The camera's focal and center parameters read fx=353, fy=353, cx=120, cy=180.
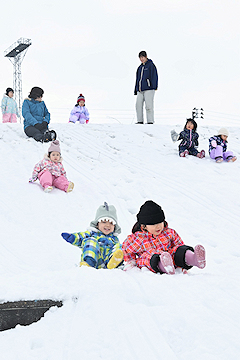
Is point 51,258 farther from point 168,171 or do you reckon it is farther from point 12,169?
point 168,171

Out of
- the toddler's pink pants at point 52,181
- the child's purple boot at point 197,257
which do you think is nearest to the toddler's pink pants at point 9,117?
the toddler's pink pants at point 52,181

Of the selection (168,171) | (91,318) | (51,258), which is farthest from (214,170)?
(91,318)

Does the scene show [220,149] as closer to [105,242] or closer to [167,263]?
[105,242]

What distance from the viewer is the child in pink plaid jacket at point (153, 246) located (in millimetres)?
2652

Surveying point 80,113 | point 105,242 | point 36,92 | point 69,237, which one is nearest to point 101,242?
point 105,242

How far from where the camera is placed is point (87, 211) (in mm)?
4625

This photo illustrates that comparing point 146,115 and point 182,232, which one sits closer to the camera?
point 182,232

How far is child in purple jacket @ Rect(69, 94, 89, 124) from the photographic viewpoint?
1138cm

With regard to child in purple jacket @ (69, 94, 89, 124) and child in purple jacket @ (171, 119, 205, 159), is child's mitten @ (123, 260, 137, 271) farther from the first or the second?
child in purple jacket @ (69, 94, 89, 124)

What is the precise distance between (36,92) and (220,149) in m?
4.04

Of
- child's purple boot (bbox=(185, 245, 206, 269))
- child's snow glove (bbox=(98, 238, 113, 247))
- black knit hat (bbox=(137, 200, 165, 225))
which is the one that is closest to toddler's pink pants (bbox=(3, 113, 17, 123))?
child's snow glove (bbox=(98, 238, 113, 247))

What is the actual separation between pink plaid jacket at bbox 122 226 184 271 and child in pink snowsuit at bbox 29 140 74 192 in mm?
2391

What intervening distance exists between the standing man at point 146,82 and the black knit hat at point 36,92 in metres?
2.96

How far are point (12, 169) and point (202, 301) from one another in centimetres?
447
